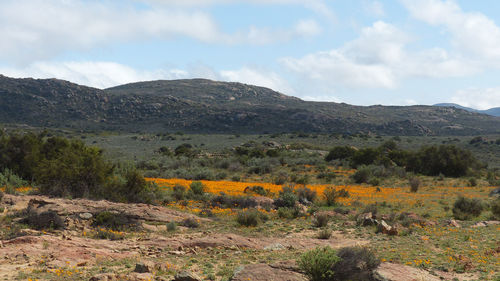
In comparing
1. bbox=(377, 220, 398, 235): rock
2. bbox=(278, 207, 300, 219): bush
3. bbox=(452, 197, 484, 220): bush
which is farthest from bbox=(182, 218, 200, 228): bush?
bbox=(452, 197, 484, 220): bush

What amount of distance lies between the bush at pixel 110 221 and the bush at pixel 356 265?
26.4 ft

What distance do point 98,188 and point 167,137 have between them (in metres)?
58.6

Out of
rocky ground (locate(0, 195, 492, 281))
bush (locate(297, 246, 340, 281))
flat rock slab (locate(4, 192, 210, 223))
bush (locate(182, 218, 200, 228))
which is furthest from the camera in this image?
bush (locate(182, 218, 200, 228))

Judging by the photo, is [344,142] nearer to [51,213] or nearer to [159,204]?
[159,204]

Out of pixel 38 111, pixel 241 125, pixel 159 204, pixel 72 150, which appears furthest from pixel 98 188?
pixel 38 111

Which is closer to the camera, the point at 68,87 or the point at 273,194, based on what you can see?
the point at 273,194

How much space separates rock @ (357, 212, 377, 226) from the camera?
15576 mm

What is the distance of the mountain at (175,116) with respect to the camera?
97.2 m


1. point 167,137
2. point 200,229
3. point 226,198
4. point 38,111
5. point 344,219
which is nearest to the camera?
point 200,229

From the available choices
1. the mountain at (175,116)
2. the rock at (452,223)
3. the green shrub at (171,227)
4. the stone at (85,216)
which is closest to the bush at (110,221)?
the stone at (85,216)

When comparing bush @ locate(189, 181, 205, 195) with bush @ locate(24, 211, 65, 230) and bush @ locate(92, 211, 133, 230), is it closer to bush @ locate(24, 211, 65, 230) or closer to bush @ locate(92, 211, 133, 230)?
bush @ locate(92, 211, 133, 230)

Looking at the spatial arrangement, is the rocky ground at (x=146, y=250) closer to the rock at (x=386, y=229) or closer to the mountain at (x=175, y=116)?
the rock at (x=386, y=229)

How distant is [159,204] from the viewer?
18188 mm

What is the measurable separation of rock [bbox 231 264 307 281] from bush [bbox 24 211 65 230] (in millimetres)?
7357
